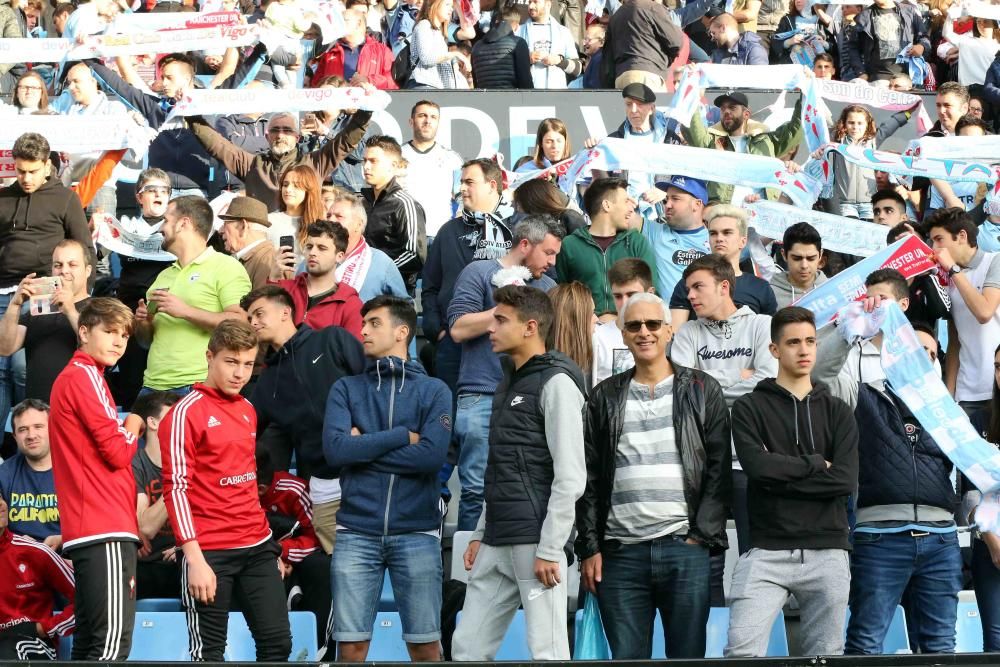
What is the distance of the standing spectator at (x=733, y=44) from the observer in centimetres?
1419

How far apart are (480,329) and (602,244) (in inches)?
44.9

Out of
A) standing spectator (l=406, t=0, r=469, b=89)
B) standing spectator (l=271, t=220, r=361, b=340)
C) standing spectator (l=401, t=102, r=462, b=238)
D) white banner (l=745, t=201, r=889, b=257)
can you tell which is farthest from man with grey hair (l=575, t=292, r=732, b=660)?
standing spectator (l=406, t=0, r=469, b=89)

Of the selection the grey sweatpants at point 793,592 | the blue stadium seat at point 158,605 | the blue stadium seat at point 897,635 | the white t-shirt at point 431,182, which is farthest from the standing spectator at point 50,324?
the blue stadium seat at point 897,635

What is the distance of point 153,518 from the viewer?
722 cm

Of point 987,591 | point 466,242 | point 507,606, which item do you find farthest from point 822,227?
point 507,606

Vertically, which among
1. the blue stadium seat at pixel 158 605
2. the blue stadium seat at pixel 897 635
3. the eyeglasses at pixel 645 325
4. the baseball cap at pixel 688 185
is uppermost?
the baseball cap at pixel 688 185

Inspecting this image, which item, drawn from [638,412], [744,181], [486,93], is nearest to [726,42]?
[486,93]

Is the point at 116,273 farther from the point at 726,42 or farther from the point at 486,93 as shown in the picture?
the point at 726,42

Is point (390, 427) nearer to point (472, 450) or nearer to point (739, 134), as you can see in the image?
point (472, 450)

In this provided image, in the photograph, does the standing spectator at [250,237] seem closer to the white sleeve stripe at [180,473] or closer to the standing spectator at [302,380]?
the standing spectator at [302,380]

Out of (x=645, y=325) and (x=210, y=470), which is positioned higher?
(x=645, y=325)

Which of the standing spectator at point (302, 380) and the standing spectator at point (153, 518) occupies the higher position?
the standing spectator at point (302, 380)

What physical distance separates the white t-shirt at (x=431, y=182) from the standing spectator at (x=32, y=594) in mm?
4601

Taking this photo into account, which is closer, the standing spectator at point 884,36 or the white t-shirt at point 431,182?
the white t-shirt at point 431,182
